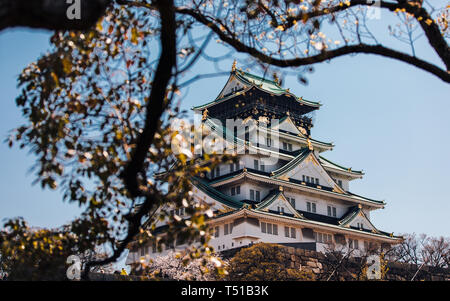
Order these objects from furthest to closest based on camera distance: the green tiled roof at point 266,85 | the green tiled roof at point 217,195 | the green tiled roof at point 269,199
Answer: the green tiled roof at point 266,85 → the green tiled roof at point 269,199 → the green tiled roof at point 217,195

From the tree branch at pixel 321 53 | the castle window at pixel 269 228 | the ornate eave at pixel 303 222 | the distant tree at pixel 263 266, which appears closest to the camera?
the tree branch at pixel 321 53

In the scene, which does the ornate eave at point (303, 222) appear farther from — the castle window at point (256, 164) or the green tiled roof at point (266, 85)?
→ the green tiled roof at point (266, 85)

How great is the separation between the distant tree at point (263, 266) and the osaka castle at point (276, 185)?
6761mm

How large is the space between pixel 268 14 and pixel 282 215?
29.9m

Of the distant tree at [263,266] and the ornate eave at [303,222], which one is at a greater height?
the ornate eave at [303,222]

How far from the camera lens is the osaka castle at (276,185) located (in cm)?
3728

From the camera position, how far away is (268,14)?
8750 mm

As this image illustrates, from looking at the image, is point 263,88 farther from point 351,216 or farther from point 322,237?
point 322,237

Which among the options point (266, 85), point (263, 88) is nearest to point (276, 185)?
point (263, 88)

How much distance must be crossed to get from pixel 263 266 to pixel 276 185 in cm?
1409

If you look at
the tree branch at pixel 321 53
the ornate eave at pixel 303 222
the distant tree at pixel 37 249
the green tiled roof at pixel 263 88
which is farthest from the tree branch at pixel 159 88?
the green tiled roof at pixel 263 88

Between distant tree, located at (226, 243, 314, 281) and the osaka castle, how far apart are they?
22.2 feet

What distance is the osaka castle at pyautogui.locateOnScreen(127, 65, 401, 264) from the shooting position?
37.3 meters
